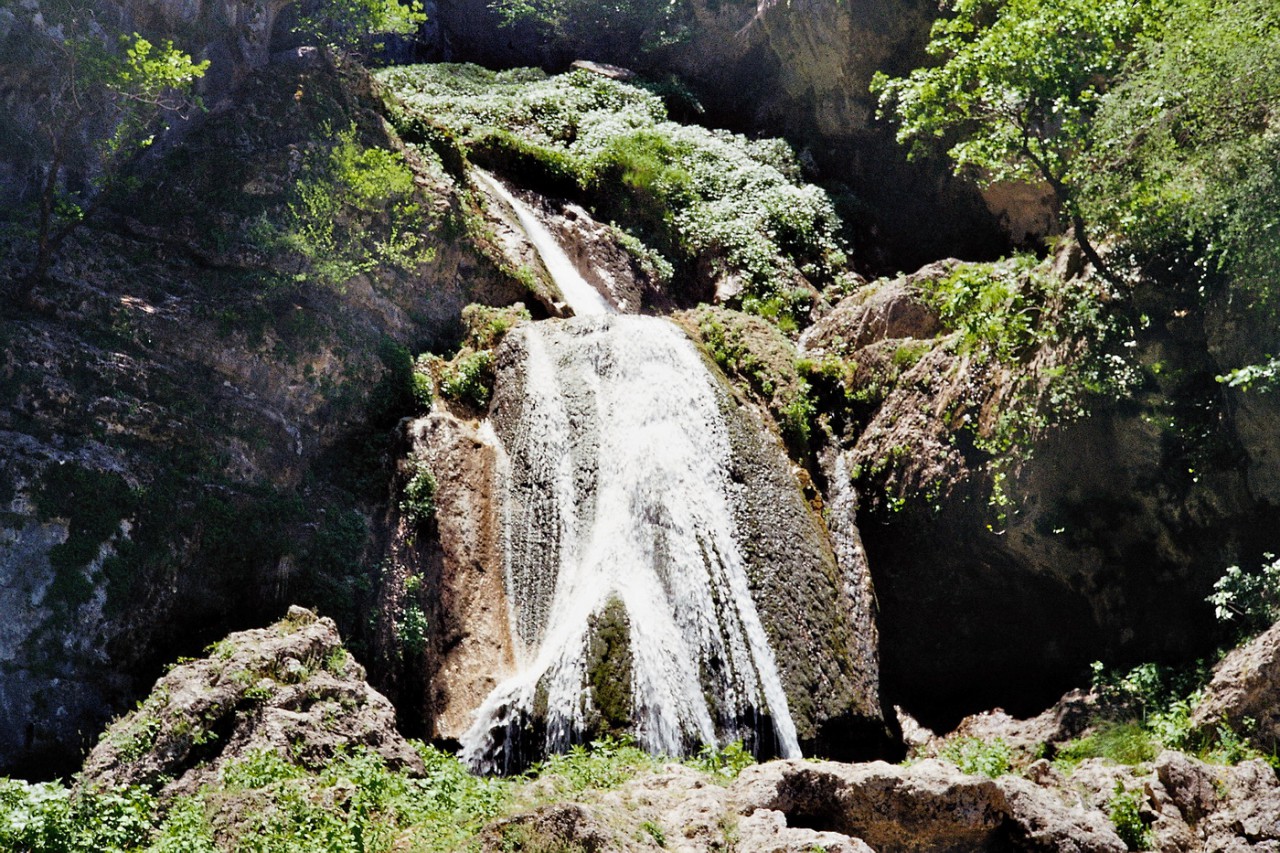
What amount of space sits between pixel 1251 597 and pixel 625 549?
25.6 ft

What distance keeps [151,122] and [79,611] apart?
8754mm

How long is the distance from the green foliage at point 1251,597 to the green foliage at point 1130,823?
4119 millimetres

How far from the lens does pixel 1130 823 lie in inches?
436

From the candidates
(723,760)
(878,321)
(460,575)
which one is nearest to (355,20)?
(878,321)

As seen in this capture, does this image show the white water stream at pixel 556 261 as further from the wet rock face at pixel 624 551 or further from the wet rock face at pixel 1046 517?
the wet rock face at pixel 1046 517

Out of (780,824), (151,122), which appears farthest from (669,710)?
(151,122)

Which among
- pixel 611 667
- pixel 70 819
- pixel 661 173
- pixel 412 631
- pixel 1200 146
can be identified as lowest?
pixel 70 819

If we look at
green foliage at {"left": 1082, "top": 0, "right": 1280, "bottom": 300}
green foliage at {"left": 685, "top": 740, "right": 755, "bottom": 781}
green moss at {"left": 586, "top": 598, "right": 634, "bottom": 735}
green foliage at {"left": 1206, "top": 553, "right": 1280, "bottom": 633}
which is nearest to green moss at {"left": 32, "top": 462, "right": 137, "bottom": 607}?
green moss at {"left": 586, "top": 598, "right": 634, "bottom": 735}

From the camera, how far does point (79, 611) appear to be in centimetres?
1374

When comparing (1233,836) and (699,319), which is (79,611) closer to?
(699,319)

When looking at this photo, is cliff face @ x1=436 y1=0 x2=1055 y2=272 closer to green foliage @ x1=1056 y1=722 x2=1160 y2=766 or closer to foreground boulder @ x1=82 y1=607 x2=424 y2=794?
green foliage @ x1=1056 y1=722 x2=1160 y2=766

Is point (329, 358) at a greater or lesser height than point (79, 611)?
greater

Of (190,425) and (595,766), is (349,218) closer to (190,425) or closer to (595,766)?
(190,425)

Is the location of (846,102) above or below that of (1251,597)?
above
